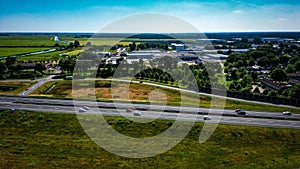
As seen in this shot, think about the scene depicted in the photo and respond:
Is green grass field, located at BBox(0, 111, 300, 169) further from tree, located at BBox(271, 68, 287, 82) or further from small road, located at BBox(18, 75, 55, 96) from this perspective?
tree, located at BBox(271, 68, 287, 82)

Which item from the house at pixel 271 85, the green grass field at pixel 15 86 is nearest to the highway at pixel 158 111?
the green grass field at pixel 15 86

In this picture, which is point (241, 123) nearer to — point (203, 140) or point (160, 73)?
point (203, 140)

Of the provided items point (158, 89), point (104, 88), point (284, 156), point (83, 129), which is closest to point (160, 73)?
point (158, 89)

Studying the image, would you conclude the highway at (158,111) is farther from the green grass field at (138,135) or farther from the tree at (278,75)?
the tree at (278,75)

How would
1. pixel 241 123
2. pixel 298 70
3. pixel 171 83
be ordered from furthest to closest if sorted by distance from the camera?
pixel 298 70 < pixel 171 83 < pixel 241 123

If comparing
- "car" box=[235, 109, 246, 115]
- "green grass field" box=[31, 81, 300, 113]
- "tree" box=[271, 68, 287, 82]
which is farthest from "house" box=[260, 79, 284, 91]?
"car" box=[235, 109, 246, 115]

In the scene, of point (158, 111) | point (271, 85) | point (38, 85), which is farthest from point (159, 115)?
point (38, 85)
